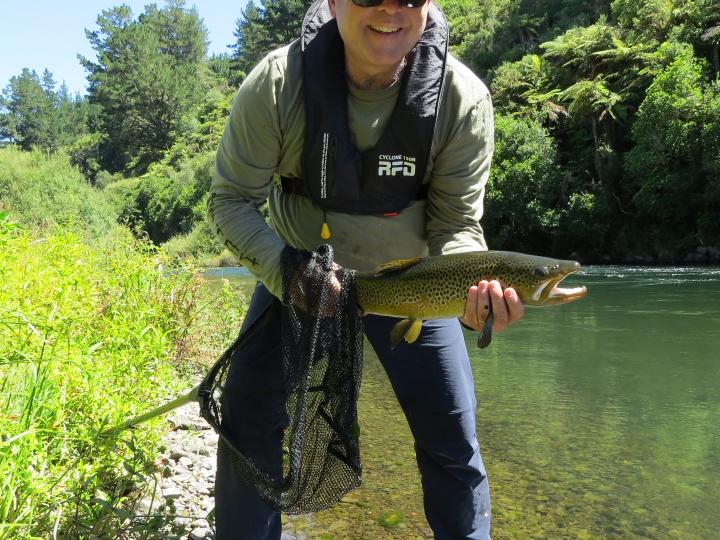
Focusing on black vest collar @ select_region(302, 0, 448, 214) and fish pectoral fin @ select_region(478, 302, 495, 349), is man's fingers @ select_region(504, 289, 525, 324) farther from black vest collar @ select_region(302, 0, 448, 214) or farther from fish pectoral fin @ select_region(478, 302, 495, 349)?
black vest collar @ select_region(302, 0, 448, 214)

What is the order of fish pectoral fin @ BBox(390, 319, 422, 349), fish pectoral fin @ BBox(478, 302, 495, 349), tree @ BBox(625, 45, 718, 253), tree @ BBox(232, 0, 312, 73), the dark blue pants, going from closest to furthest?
fish pectoral fin @ BBox(478, 302, 495, 349) < fish pectoral fin @ BBox(390, 319, 422, 349) < the dark blue pants < tree @ BBox(625, 45, 718, 253) < tree @ BBox(232, 0, 312, 73)

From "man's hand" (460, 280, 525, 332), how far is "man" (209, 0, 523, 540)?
44 millimetres

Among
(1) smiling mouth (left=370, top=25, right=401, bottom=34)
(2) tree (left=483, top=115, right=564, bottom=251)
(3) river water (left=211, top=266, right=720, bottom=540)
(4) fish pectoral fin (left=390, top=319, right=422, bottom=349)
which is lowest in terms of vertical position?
(3) river water (left=211, top=266, right=720, bottom=540)

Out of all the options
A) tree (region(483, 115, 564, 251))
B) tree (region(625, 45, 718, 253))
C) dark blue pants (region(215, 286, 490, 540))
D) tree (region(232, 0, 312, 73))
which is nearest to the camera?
dark blue pants (region(215, 286, 490, 540))

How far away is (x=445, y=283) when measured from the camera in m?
2.61

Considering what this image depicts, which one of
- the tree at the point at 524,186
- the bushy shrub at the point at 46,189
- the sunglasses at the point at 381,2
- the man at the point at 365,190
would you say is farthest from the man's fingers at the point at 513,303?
the tree at the point at 524,186

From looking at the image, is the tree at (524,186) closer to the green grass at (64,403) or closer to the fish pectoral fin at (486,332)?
the green grass at (64,403)

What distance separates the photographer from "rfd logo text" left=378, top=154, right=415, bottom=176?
2783 millimetres

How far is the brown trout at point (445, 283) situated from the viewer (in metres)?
2.53

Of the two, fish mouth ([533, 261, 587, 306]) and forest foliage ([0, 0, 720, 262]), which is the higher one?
forest foliage ([0, 0, 720, 262])

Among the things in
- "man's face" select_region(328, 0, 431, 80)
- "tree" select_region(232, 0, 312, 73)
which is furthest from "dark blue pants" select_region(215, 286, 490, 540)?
"tree" select_region(232, 0, 312, 73)

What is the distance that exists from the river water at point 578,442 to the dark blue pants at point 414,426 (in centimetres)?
185

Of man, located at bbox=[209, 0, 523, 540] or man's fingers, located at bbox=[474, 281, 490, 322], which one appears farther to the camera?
man, located at bbox=[209, 0, 523, 540]

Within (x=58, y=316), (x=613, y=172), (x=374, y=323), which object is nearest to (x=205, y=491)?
(x=58, y=316)
